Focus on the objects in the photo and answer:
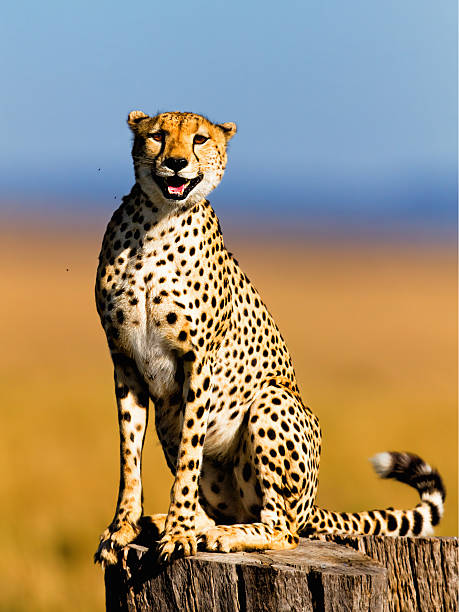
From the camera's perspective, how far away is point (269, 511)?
4.11 m

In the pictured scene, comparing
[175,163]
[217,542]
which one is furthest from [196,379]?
[175,163]

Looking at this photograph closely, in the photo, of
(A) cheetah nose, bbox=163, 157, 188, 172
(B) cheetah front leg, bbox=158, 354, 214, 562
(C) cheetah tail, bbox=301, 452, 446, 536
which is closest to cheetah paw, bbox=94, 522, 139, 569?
(B) cheetah front leg, bbox=158, 354, 214, 562

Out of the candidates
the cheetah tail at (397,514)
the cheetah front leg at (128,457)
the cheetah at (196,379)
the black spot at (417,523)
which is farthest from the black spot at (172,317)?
the black spot at (417,523)

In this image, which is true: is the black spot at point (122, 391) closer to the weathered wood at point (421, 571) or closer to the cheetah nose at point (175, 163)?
A: the cheetah nose at point (175, 163)

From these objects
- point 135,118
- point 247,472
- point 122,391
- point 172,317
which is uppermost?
point 135,118

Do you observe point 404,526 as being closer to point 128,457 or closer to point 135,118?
point 128,457

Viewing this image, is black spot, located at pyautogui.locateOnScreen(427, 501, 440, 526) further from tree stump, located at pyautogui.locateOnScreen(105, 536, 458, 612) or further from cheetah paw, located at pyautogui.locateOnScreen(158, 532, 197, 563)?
cheetah paw, located at pyautogui.locateOnScreen(158, 532, 197, 563)

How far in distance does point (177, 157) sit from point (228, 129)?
49cm

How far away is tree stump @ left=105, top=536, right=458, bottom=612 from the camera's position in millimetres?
3443

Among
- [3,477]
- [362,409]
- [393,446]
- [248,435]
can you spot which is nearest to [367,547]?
[248,435]

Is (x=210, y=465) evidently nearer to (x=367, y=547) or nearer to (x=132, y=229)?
(x=367, y=547)

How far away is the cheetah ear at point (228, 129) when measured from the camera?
4.26m

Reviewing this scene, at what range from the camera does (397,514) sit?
14.4ft

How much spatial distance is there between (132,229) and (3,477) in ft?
23.5
